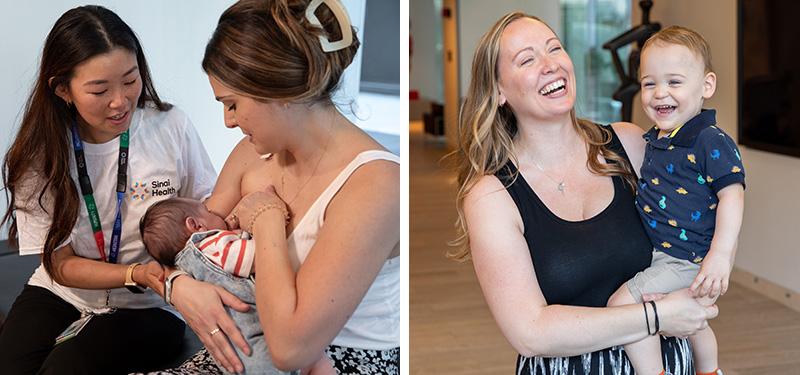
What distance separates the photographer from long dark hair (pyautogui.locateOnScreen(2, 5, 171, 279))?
5.67ft

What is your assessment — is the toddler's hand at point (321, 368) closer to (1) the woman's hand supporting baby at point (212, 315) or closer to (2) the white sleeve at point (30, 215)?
(1) the woman's hand supporting baby at point (212, 315)

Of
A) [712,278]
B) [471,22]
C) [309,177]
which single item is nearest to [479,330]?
[712,278]

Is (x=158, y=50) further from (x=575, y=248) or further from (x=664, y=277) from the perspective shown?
(x=664, y=277)

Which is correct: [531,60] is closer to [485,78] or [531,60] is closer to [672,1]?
[485,78]

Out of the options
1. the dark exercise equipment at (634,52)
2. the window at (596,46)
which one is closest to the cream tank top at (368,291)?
the dark exercise equipment at (634,52)

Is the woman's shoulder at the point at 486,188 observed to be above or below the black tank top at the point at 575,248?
above

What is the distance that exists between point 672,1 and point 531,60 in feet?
14.6

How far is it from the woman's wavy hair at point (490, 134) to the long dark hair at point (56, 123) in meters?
0.66

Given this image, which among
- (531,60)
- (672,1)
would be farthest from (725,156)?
(672,1)

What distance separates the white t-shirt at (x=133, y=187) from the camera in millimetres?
1776

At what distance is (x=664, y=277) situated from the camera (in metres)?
Answer: 2.01

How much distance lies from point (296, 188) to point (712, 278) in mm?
839

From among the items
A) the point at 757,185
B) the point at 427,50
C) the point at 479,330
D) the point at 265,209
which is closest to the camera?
the point at 265,209

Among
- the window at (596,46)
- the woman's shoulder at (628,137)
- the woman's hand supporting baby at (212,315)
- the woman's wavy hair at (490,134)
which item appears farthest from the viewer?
the window at (596,46)
